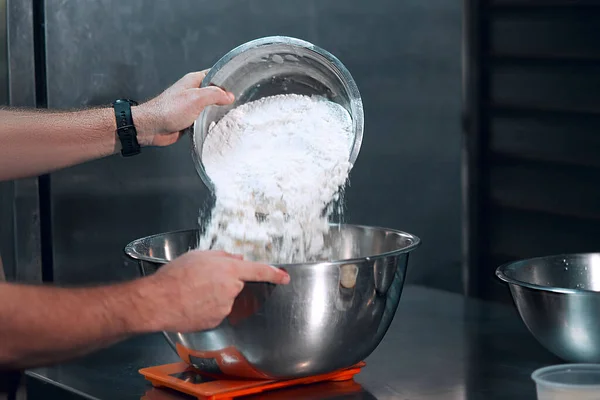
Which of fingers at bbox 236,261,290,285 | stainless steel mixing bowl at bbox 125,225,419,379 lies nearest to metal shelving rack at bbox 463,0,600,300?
stainless steel mixing bowl at bbox 125,225,419,379

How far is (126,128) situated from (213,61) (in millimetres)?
342

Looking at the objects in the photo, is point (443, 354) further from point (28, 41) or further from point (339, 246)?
A: point (28, 41)

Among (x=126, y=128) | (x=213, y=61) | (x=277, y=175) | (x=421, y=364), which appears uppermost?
(x=213, y=61)

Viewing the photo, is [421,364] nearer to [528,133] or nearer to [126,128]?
[126,128]

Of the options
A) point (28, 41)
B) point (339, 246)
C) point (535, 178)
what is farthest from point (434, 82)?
point (28, 41)

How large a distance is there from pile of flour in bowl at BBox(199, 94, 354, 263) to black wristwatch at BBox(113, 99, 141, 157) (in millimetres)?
191

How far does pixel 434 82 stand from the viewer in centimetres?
243

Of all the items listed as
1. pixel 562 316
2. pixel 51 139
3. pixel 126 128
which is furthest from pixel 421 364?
pixel 51 139

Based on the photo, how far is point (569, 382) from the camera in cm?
133

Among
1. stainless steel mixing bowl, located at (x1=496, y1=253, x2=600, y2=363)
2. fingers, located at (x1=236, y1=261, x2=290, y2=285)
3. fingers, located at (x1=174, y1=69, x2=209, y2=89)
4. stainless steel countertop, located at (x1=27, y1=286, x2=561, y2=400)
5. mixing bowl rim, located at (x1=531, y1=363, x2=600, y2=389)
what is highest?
fingers, located at (x1=174, y1=69, x2=209, y2=89)

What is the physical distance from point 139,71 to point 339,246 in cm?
60

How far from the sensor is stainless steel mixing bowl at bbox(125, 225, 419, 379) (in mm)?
1385

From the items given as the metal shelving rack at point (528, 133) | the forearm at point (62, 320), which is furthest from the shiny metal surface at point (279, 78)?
the metal shelving rack at point (528, 133)

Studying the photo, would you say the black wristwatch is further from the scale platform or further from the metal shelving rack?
the metal shelving rack
